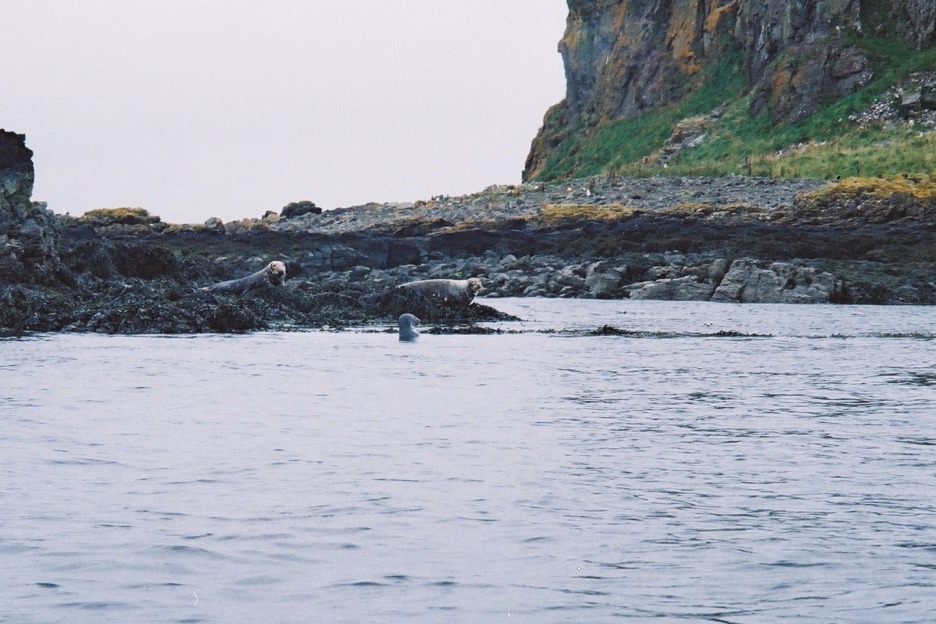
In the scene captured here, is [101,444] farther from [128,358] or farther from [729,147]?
[729,147]

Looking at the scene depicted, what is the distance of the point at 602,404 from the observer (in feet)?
41.7

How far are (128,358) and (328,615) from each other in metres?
12.3

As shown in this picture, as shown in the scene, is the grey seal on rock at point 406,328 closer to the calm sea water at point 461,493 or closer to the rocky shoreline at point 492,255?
the rocky shoreline at point 492,255

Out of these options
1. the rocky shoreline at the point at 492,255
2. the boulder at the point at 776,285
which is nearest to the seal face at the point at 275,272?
the rocky shoreline at the point at 492,255

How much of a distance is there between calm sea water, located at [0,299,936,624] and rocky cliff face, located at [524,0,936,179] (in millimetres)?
63001

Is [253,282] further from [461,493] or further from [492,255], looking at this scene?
[492,255]

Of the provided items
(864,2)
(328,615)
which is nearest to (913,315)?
(328,615)

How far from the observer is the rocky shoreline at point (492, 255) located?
2464 centimetres

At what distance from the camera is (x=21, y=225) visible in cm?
2548

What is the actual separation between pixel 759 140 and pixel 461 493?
231 feet

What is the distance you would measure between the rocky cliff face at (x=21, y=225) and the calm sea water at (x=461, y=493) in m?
9.09

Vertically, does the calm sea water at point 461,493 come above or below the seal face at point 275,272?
below

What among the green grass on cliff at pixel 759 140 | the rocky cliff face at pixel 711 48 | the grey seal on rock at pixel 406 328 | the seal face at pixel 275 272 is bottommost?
the grey seal on rock at pixel 406 328

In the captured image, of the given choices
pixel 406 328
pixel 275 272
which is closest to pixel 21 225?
pixel 275 272
